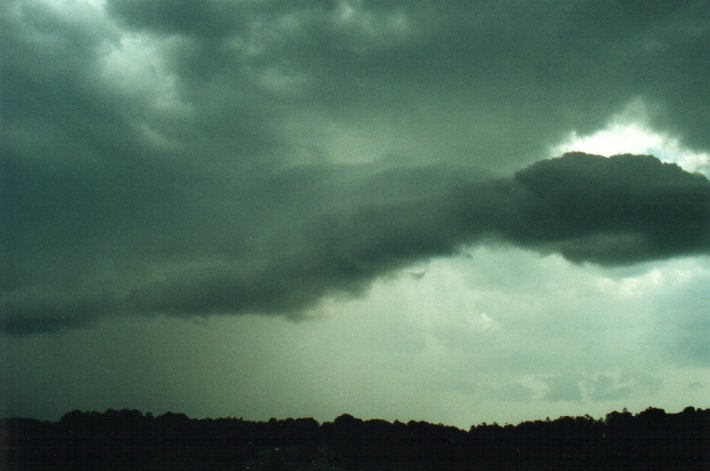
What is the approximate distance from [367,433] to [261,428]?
718 inches

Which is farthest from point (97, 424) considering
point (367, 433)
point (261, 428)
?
point (367, 433)

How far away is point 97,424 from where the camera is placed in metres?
116

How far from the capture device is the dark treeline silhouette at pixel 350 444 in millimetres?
97125

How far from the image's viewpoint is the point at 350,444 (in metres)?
112

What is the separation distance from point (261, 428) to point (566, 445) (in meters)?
50.1

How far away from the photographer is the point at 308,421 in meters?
121

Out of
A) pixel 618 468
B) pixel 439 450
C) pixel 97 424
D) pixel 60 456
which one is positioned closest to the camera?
pixel 618 468

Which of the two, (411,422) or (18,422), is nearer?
(18,422)

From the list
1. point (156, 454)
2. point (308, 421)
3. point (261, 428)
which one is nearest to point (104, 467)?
point (156, 454)

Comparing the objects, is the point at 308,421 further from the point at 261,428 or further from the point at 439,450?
the point at 439,450

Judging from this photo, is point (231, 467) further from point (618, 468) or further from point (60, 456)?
point (618, 468)

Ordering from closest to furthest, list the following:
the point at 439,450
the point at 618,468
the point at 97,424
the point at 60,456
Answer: the point at 618,468 → the point at 60,456 → the point at 439,450 → the point at 97,424

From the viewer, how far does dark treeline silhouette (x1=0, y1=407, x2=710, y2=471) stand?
9712 centimetres

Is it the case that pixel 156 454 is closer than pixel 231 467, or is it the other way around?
pixel 231 467
